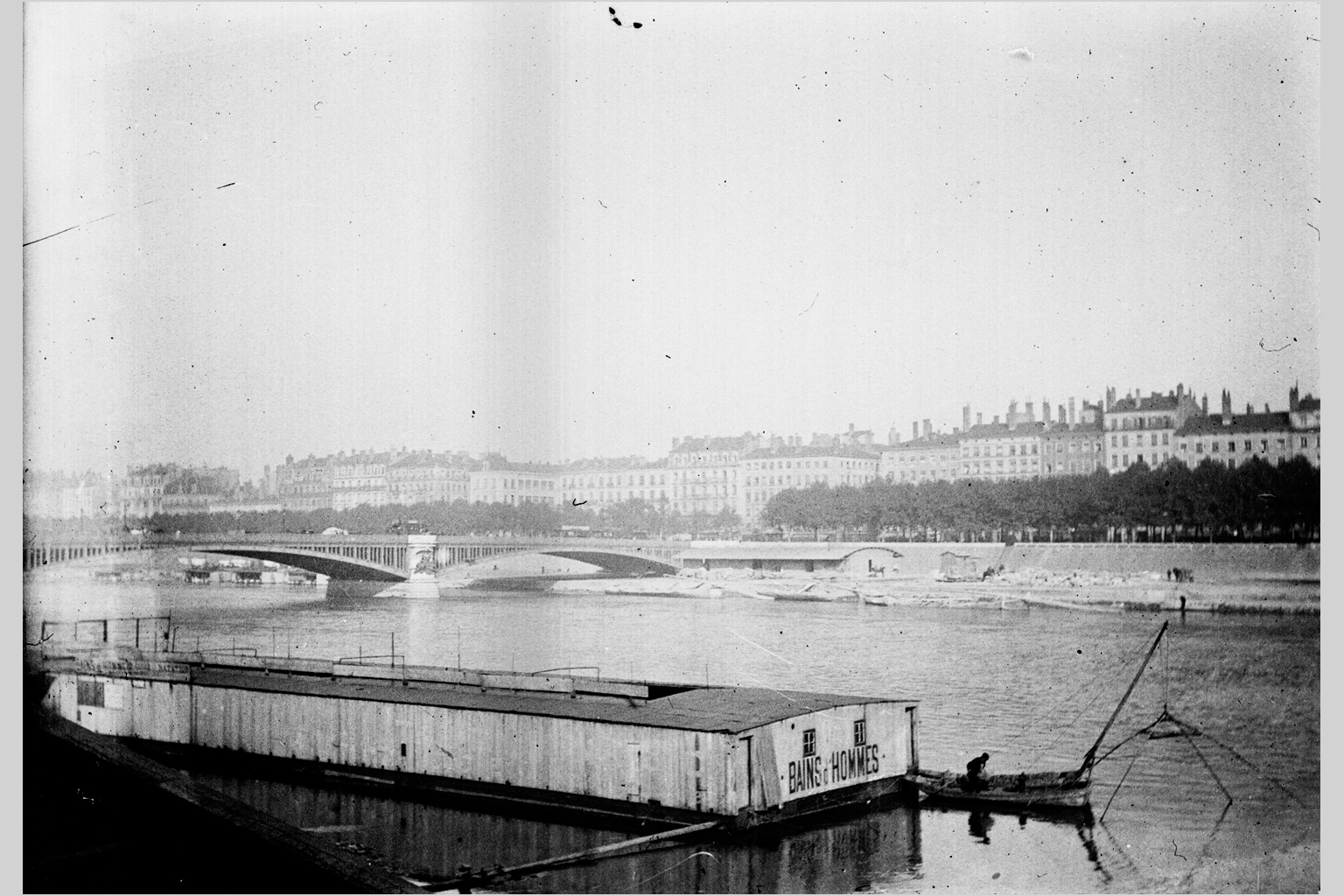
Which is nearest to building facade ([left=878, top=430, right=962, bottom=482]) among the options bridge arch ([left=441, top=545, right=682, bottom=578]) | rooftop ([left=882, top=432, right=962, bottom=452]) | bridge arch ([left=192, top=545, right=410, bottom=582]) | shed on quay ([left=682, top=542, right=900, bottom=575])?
rooftop ([left=882, top=432, right=962, bottom=452])

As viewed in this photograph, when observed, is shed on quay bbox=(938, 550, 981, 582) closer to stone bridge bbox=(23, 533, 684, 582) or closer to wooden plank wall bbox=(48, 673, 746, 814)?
stone bridge bbox=(23, 533, 684, 582)

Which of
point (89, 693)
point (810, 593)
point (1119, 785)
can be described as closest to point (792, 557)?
point (810, 593)

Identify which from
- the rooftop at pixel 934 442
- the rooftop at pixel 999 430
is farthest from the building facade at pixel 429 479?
the rooftop at pixel 999 430

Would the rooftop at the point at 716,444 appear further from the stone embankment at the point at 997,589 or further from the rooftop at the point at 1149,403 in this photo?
the rooftop at the point at 1149,403

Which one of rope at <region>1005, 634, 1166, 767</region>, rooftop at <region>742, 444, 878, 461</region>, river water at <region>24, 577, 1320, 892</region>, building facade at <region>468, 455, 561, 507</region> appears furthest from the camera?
rope at <region>1005, 634, 1166, 767</region>

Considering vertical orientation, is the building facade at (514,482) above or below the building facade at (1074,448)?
below

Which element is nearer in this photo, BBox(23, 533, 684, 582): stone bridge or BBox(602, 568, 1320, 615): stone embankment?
BBox(23, 533, 684, 582): stone bridge

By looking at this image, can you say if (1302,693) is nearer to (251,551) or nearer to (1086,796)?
(1086,796)
